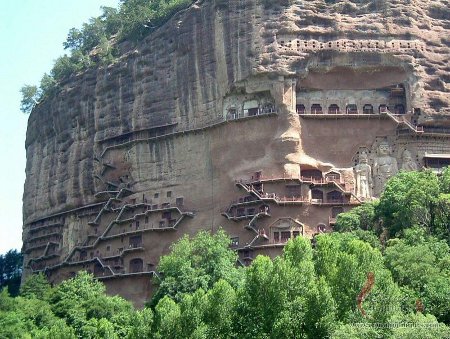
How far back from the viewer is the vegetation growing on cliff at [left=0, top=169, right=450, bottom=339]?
30.1 m

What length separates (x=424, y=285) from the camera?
3284cm

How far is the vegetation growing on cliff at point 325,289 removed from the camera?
98.6 ft

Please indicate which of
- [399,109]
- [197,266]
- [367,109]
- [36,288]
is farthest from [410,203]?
[36,288]

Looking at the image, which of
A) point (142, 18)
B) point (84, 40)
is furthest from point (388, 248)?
point (84, 40)

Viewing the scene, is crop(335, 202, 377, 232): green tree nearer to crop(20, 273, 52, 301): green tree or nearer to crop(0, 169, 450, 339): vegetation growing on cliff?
crop(0, 169, 450, 339): vegetation growing on cliff

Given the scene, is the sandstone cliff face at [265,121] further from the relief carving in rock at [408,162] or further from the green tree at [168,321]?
the green tree at [168,321]

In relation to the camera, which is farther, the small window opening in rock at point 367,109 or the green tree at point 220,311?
the small window opening in rock at point 367,109

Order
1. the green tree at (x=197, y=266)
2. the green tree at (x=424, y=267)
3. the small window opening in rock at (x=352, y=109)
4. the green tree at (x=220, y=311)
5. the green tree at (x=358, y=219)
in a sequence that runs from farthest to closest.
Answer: the small window opening in rock at (x=352, y=109) < the green tree at (x=358, y=219) < the green tree at (x=197, y=266) < the green tree at (x=220, y=311) < the green tree at (x=424, y=267)

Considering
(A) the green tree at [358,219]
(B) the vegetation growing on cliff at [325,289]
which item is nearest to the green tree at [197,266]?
(B) the vegetation growing on cliff at [325,289]

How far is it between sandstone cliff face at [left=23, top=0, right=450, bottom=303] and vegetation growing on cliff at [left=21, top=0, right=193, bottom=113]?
238 cm

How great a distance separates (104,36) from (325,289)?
92.1 feet

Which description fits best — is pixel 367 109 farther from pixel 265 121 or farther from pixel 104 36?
pixel 104 36

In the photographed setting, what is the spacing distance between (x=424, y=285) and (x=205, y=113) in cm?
1630

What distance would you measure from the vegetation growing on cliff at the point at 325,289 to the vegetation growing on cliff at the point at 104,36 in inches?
560
